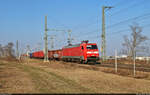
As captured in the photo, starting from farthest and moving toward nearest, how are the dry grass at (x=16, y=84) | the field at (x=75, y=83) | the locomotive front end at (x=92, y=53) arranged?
the locomotive front end at (x=92, y=53)
the field at (x=75, y=83)
the dry grass at (x=16, y=84)

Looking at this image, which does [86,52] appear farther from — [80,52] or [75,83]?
[75,83]

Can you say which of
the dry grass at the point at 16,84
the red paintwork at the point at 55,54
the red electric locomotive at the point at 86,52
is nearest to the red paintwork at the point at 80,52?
the red electric locomotive at the point at 86,52

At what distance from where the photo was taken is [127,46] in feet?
208

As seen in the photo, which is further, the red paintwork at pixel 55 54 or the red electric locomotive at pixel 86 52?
the red paintwork at pixel 55 54

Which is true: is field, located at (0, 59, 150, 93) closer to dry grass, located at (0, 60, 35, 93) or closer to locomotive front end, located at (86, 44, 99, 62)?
dry grass, located at (0, 60, 35, 93)

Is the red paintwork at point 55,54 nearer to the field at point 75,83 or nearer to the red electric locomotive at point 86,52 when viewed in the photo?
the red electric locomotive at point 86,52

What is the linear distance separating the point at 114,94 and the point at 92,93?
39.2 inches

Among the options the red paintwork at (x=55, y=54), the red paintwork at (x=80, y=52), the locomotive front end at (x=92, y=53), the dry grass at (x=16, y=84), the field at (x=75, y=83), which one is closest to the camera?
the dry grass at (x=16, y=84)

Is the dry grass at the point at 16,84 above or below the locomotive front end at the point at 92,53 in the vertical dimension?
below

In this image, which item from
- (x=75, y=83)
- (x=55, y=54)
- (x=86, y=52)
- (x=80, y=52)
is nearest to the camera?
(x=75, y=83)

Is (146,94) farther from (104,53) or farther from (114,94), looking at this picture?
(104,53)

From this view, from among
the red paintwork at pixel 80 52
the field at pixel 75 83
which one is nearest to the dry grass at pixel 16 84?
the field at pixel 75 83

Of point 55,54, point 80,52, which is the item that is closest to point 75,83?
point 80,52

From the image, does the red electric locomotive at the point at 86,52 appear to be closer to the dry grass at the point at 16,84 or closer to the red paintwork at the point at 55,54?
the red paintwork at the point at 55,54
